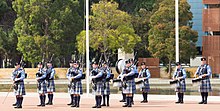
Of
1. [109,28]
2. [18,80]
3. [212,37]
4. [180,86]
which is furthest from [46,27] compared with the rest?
[18,80]

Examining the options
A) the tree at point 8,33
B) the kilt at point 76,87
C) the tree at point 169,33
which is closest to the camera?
the kilt at point 76,87

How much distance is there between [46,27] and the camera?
42.8 m

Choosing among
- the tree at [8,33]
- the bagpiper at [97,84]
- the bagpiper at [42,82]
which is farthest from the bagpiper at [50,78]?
the tree at [8,33]

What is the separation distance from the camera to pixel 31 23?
42.8 metres

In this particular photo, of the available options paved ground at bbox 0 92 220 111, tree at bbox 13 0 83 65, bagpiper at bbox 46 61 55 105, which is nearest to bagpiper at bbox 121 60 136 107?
paved ground at bbox 0 92 220 111

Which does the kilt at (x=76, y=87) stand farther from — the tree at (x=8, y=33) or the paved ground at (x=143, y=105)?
the tree at (x=8, y=33)

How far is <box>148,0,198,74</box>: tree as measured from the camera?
132 ft

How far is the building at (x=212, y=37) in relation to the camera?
41938 millimetres

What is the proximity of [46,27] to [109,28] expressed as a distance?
5589 millimetres

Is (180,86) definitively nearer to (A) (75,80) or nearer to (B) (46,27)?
(A) (75,80)

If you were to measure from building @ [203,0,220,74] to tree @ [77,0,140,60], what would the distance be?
624cm

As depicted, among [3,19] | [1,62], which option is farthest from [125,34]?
[1,62]

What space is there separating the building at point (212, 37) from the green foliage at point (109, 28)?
6.24m

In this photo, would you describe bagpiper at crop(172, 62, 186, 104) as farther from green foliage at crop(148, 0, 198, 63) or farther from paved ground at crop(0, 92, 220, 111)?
green foliage at crop(148, 0, 198, 63)
